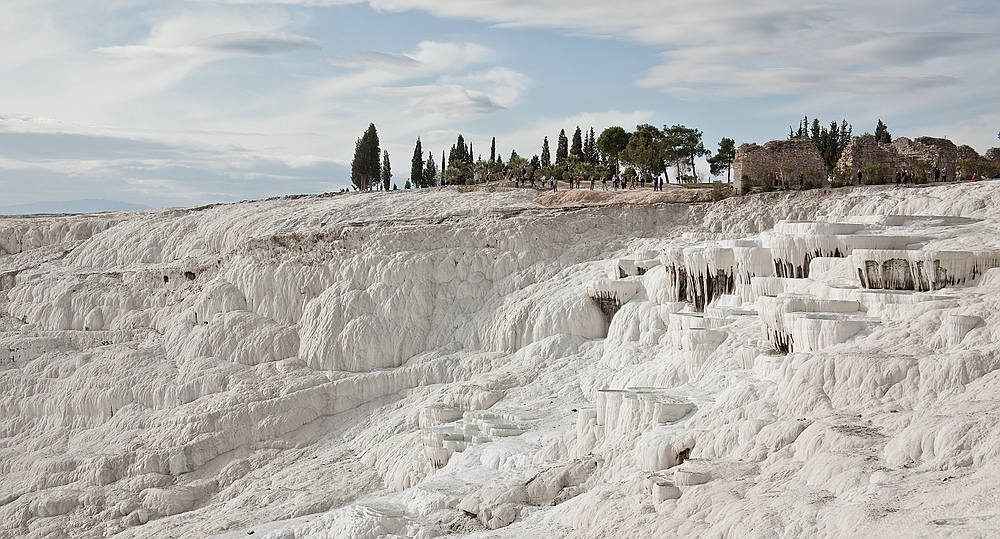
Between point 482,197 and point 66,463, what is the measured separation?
58.6ft

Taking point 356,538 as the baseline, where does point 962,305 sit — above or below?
above

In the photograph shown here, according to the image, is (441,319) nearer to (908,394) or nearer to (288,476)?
(288,476)

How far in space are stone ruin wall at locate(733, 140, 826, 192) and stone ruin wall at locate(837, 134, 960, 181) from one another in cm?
137

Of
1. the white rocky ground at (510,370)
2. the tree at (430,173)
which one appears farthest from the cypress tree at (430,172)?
the white rocky ground at (510,370)

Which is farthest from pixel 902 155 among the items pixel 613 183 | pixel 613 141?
pixel 613 141

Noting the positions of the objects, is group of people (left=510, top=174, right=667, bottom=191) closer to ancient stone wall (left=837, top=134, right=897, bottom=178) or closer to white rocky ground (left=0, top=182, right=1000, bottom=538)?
white rocky ground (left=0, top=182, right=1000, bottom=538)

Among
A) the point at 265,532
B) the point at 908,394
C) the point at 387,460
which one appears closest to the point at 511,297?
the point at 387,460

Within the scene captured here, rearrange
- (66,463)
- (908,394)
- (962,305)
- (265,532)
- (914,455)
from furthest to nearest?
(66,463)
(265,532)
(962,305)
(908,394)
(914,455)

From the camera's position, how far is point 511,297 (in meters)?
30.2

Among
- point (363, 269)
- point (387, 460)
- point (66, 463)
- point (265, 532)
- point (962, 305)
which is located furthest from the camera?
point (363, 269)

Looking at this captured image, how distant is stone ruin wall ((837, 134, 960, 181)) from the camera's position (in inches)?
1328

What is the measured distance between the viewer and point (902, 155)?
34844 mm

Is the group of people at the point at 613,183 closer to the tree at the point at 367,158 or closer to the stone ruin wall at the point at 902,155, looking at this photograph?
the stone ruin wall at the point at 902,155

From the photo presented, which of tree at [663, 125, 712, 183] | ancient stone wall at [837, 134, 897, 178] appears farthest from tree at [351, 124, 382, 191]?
ancient stone wall at [837, 134, 897, 178]
